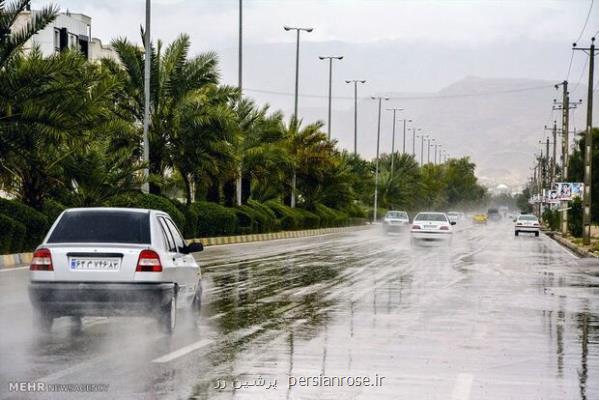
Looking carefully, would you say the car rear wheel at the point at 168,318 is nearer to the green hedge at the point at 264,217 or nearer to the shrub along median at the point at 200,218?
the shrub along median at the point at 200,218

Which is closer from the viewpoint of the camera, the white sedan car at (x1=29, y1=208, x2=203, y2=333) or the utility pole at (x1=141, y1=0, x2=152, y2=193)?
the white sedan car at (x1=29, y1=208, x2=203, y2=333)

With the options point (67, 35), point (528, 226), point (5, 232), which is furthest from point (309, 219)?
point (5, 232)

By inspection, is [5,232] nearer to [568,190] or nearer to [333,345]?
[333,345]

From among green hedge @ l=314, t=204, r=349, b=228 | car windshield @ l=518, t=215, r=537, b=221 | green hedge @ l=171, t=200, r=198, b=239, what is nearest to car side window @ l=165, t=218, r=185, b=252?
green hedge @ l=171, t=200, r=198, b=239

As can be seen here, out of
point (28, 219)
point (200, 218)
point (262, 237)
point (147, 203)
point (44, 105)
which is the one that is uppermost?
point (44, 105)

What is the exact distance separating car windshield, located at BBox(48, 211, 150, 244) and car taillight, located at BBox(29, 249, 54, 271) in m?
0.31

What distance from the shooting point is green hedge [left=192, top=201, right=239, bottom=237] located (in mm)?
46344

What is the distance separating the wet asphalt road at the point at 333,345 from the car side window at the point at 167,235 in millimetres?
887

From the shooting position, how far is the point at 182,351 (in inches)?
448

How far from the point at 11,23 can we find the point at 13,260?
237 inches

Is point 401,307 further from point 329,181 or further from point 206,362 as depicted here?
point 329,181

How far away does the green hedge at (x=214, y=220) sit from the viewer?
152 feet

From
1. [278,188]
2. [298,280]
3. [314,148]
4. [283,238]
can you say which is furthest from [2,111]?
[314,148]

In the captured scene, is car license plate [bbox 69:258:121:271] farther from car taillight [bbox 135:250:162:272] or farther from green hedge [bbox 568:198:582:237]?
green hedge [bbox 568:198:582:237]
